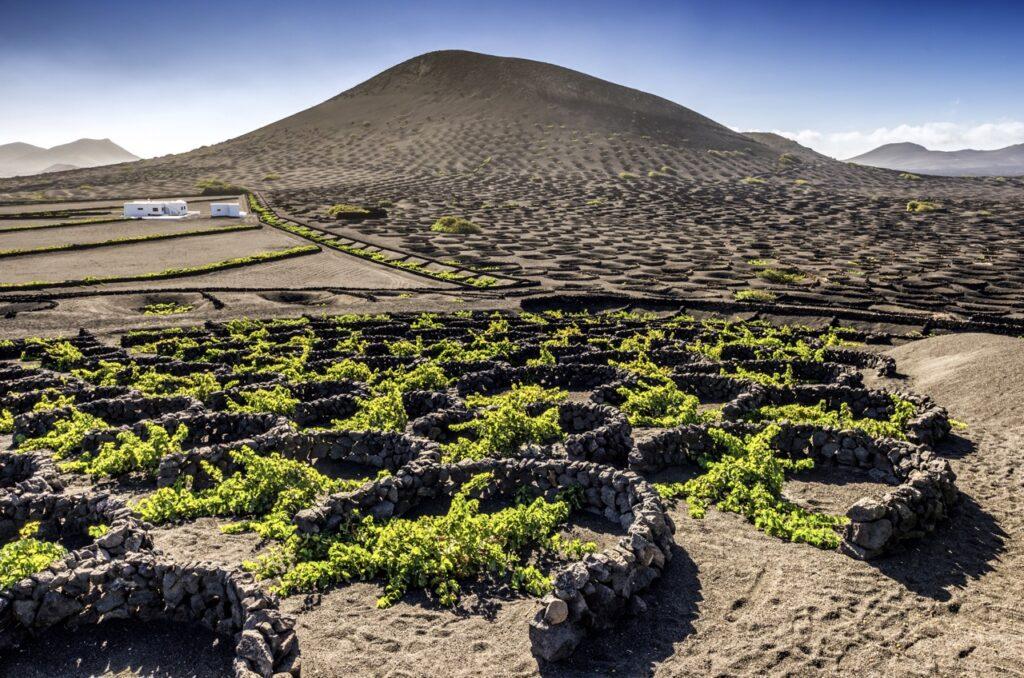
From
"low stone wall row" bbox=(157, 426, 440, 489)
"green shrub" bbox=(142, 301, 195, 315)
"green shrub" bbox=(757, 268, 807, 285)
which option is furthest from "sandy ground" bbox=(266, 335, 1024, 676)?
"green shrub" bbox=(757, 268, 807, 285)

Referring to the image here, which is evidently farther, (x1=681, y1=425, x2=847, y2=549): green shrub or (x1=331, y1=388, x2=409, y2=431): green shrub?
(x1=331, y1=388, x2=409, y2=431): green shrub

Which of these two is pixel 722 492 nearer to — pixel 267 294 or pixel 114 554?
pixel 114 554

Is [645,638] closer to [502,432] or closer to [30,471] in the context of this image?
[502,432]

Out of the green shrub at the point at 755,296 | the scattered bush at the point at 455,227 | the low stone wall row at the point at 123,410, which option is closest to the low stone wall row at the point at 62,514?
the low stone wall row at the point at 123,410

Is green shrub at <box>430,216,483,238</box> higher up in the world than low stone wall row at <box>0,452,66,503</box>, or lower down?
higher up

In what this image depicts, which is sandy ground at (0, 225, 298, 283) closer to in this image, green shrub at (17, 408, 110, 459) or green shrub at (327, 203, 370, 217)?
green shrub at (327, 203, 370, 217)

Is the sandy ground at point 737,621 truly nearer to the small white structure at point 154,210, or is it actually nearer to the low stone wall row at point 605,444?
the low stone wall row at point 605,444

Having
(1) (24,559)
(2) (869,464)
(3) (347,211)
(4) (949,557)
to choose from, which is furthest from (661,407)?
(3) (347,211)
